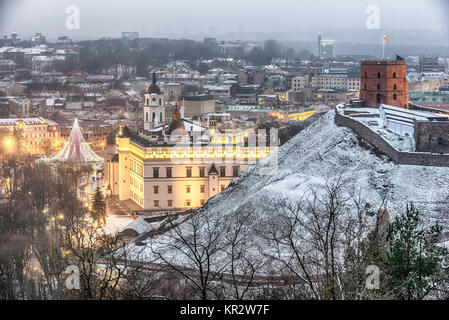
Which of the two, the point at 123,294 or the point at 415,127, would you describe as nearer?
the point at 123,294

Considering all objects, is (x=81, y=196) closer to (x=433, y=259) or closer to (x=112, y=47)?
(x=433, y=259)

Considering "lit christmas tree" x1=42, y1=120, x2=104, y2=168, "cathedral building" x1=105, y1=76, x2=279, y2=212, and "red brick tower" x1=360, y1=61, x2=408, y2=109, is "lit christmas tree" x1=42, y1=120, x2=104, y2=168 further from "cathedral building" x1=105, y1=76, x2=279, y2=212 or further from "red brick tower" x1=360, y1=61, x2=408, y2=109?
"red brick tower" x1=360, y1=61, x2=408, y2=109

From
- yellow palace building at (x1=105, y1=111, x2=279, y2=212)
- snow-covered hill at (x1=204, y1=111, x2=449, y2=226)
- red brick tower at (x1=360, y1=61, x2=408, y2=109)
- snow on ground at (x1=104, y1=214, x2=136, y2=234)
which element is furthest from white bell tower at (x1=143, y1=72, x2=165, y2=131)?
snow-covered hill at (x1=204, y1=111, x2=449, y2=226)

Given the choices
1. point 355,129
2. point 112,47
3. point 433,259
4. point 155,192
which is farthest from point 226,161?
point 112,47

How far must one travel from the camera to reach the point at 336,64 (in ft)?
395

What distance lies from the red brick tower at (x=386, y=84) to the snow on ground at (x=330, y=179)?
113 inches

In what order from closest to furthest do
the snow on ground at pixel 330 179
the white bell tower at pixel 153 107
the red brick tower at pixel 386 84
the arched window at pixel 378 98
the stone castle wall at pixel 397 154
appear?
1. the snow on ground at pixel 330 179
2. the stone castle wall at pixel 397 154
3. the red brick tower at pixel 386 84
4. the arched window at pixel 378 98
5. the white bell tower at pixel 153 107

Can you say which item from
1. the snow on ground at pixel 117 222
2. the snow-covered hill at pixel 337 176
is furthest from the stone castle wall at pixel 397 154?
the snow on ground at pixel 117 222

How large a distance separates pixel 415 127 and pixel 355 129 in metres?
2.51

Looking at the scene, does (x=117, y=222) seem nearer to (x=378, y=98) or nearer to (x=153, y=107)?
(x=378, y=98)

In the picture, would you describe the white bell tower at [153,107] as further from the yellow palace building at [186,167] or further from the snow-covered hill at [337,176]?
the snow-covered hill at [337,176]

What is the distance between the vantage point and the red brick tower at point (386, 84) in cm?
2853

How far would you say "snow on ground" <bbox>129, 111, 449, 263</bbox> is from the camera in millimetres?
19569

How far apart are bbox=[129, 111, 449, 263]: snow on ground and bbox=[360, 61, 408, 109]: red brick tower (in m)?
2.88
